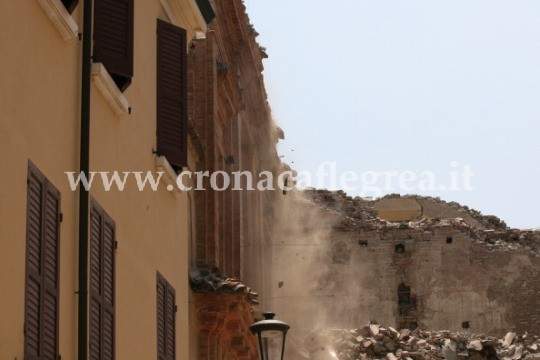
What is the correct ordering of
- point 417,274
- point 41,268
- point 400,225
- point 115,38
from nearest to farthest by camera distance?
point 41,268 < point 115,38 < point 417,274 < point 400,225

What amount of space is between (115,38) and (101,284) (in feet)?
7.27

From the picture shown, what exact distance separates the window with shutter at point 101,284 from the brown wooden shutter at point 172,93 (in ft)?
9.43

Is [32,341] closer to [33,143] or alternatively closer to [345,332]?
[33,143]

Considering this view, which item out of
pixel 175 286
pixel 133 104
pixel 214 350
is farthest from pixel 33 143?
pixel 214 350

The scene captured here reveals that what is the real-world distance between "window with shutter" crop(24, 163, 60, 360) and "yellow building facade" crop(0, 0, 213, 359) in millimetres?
13

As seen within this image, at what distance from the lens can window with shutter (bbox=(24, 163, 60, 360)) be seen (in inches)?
459

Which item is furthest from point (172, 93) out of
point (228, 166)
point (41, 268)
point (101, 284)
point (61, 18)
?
point (228, 166)

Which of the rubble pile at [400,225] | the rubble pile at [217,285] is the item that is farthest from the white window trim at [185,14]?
the rubble pile at [400,225]

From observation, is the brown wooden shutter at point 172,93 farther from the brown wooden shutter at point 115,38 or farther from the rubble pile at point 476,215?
the rubble pile at point 476,215

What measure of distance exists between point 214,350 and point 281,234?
27.1 m

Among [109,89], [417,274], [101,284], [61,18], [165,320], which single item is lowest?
[165,320]

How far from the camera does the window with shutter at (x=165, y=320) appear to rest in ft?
53.0

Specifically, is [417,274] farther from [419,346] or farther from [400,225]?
[419,346]

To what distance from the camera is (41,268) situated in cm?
1193
